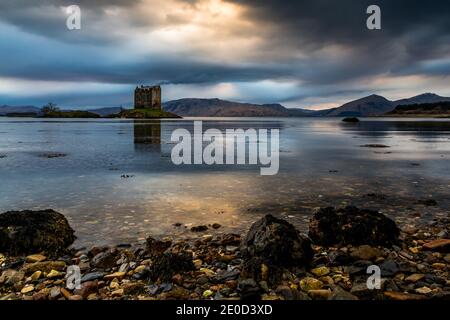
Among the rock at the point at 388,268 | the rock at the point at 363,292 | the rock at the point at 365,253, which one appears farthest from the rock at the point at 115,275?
the rock at the point at 388,268

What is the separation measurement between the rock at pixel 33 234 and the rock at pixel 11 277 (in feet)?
3.76

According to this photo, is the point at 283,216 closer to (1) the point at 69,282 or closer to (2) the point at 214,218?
(2) the point at 214,218

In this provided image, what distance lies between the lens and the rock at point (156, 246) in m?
9.36

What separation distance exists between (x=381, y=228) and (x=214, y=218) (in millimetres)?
5350

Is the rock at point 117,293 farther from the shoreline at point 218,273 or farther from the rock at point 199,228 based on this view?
the rock at point 199,228

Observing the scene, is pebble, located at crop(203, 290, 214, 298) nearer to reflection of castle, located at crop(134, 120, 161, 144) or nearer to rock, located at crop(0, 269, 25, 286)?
rock, located at crop(0, 269, 25, 286)

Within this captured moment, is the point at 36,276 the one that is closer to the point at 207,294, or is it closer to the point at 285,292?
the point at 207,294

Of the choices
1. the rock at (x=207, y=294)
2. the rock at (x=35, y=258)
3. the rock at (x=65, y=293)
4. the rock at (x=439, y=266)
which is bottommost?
the rock at (x=207, y=294)

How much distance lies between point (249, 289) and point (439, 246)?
5527mm

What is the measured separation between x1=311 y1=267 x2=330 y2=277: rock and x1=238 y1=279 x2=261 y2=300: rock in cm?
159

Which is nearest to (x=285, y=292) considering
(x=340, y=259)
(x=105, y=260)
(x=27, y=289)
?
(x=340, y=259)

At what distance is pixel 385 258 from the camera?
8.88 metres

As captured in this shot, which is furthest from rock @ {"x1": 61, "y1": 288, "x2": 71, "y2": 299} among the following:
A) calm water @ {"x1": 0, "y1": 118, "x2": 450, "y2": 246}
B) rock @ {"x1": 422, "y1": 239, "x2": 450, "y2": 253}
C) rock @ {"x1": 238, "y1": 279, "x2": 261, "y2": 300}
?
rock @ {"x1": 422, "y1": 239, "x2": 450, "y2": 253}
